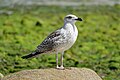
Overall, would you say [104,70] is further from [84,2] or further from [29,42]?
[84,2]

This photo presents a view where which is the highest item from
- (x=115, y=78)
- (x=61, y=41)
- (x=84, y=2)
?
(x=84, y=2)

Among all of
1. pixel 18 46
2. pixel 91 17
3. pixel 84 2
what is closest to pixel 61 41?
pixel 18 46

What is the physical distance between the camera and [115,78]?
605 inches

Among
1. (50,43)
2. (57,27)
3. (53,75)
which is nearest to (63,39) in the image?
(50,43)

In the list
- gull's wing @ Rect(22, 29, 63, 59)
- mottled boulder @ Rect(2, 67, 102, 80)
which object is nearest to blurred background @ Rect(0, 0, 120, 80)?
mottled boulder @ Rect(2, 67, 102, 80)

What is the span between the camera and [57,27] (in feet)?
84.1

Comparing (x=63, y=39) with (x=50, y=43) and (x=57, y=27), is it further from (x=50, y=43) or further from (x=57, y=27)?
(x=57, y=27)

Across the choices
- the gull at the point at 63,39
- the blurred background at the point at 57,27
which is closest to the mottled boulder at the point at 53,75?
the gull at the point at 63,39

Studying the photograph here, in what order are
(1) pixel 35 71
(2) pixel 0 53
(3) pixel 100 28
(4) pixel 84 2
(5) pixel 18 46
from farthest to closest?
(4) pixel 84 2 → (3) pixel 100 28 → (5) pixel 18 46 → (2) pixel 0 53 → (1) pixel 35 71

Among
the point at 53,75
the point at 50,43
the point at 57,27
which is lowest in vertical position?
the point at 53,75

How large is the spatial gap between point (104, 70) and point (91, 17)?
13122mm

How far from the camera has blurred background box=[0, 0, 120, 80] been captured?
56.9 ft

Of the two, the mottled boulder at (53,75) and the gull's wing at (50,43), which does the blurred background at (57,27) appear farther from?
the gull's wing at (50,43)

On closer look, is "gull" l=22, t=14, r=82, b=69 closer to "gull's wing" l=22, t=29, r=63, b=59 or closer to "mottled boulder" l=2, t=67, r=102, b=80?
"gull's wing" l=22, t=29, r=63, b=59
